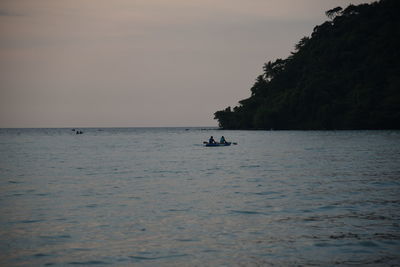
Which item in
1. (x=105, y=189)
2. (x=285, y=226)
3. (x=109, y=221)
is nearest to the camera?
(x=285, y=226)

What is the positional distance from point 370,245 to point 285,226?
11.0 feet

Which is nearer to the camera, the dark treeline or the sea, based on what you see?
the sea

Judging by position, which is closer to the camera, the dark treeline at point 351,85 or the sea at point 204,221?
the sea at point 204,221

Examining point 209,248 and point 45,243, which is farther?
point 45,243

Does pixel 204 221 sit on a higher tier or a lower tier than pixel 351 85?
lower

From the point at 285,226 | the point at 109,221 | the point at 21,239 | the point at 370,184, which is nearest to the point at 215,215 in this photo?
the point at 285,226

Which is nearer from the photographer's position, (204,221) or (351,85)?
(204,221)

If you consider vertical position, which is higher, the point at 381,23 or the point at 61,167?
the point at 381,23

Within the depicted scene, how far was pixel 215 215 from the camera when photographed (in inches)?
696

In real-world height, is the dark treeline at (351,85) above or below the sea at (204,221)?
above

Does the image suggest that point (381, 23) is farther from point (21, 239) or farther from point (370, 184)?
point (21, 239)

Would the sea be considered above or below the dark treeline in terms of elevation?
below

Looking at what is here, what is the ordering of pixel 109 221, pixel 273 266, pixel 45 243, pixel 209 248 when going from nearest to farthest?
pixel 273 266
pixel 209 248
pixel 45 243
pixel 109 221

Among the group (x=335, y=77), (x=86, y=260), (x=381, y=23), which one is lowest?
(x=86, y=260)
